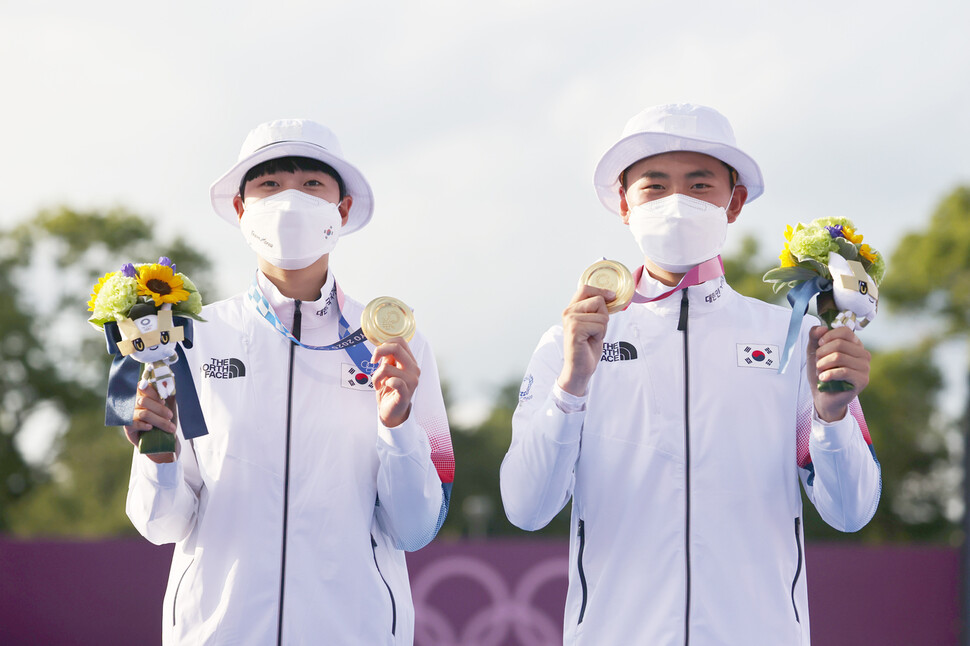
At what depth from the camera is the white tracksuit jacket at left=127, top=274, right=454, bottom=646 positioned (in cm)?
415

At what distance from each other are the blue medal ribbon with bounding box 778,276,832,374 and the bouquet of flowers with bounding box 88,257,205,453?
2.30 meters

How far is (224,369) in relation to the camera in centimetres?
446

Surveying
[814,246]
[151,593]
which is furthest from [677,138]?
[151,593]

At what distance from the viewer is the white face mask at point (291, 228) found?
451cm

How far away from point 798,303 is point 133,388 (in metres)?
2.57

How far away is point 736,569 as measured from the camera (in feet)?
13.2

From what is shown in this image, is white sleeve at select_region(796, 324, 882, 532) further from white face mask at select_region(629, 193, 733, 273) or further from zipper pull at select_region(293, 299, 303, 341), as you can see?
zipper pull at select_region(293, 299, 303, 341)

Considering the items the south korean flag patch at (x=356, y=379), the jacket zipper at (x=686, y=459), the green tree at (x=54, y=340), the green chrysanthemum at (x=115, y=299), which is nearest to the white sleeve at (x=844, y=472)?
the jacket zipper at (x=686, y=459)

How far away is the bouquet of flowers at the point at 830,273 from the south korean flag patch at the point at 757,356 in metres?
0.08

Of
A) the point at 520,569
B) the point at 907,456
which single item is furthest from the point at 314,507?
the point at 907,456

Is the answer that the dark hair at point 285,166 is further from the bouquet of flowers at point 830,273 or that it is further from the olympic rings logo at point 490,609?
the olympic rings logo at point 490,609

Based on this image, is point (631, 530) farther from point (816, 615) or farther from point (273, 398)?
point (816, 615)

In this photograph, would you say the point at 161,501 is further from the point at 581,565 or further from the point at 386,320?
the point at 581,565

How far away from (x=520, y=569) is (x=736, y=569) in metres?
10.5
